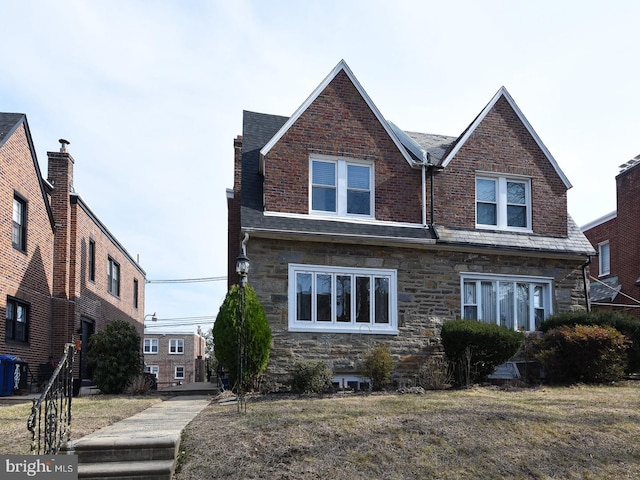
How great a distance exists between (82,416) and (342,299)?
21.4 ft

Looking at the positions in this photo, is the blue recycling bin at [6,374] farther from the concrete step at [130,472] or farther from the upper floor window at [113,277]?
the upper floor window at [113,277]

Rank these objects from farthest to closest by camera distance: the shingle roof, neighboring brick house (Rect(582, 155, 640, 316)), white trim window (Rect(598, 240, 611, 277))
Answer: white trim window (Rect(598, 240, 611, 277)) < neighboring brick house (Rect(582, 155, 640, 316)) < the shingle roof

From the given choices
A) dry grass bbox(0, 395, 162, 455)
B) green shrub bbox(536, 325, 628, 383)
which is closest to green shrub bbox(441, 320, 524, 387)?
green shrub bbox(536, 325, 628, 383)

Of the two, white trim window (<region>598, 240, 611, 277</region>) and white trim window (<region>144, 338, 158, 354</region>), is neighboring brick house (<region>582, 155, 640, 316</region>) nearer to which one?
white trim window (<region>598, 240, 611, 277</region>)

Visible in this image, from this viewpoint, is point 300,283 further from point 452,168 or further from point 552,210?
point 552,210

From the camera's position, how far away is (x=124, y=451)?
710 cm

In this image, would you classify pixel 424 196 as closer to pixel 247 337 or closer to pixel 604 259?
pixel 247 337

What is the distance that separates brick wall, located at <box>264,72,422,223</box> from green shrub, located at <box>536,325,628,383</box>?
173 inches

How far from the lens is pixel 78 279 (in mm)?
20734

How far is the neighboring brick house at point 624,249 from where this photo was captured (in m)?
24.0

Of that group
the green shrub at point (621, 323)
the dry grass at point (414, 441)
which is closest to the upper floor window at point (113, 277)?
the dry grass at point (414, 441)

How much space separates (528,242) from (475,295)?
2.02 meters

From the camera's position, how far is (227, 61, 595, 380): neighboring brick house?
14211mm

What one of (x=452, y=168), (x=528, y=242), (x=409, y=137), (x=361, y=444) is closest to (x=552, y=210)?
(x=528, y=242)
